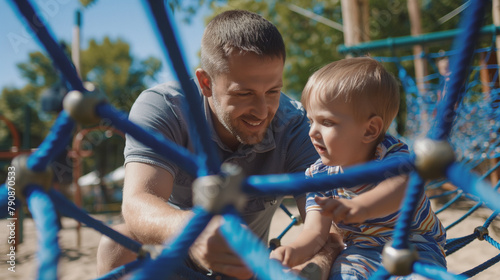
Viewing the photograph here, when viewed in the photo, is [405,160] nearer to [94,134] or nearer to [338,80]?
[338,80]

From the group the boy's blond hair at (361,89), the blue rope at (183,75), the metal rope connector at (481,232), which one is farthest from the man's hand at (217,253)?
the metal rope connector at (481,232)

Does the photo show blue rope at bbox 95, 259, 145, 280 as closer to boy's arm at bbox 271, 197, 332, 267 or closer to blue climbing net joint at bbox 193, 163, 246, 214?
boy's arm at bbox 271, 197, 332, 267

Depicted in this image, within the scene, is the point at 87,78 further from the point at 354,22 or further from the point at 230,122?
the point at 230,122

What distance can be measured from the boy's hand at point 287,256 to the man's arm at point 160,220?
4.9 inches

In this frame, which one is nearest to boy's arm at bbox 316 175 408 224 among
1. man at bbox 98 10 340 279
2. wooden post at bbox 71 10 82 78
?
man at bbox 98 10 340 279

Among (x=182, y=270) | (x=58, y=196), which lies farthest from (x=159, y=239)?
(x=58, y=196)

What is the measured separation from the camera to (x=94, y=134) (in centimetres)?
534

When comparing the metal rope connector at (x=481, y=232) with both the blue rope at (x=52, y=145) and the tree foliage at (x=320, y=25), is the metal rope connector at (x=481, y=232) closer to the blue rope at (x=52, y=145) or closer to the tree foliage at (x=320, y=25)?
the blue rope at (x=52, y=145)

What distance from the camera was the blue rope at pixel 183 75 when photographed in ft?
1.42

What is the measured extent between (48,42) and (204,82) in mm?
672

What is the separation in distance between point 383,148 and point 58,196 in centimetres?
58

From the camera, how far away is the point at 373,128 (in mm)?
791

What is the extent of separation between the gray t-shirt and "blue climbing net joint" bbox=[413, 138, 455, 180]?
0.65 meters

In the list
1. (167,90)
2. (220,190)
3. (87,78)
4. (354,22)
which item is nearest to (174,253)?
(220,190)
